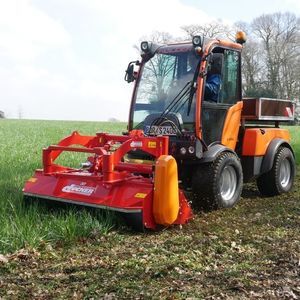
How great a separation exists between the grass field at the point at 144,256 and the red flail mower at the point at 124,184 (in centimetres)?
18

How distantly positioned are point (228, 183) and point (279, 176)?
5.32 ft

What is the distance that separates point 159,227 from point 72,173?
1.40 meters

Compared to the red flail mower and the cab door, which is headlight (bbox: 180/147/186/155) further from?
the red flail mower

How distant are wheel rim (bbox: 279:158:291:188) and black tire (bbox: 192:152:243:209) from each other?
5.81 ft

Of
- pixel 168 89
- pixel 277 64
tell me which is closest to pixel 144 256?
pixel 168 89

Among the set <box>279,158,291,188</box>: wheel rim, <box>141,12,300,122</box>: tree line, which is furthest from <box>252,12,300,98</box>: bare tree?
<box>279,158,291,188</box>: wheel rim

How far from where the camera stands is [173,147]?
6.68 metres

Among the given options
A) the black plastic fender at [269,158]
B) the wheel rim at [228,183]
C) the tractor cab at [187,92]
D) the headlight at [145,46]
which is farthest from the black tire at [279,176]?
the headlight at [145,46]

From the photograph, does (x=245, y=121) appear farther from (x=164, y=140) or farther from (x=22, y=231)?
(x=22, y=231)

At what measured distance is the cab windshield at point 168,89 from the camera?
6789 mm

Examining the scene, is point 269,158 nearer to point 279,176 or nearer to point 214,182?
point 279,176

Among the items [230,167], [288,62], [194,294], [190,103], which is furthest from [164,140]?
[288,62]

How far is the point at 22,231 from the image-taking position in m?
5.00

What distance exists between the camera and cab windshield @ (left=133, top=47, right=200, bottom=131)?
6789 millimetres
